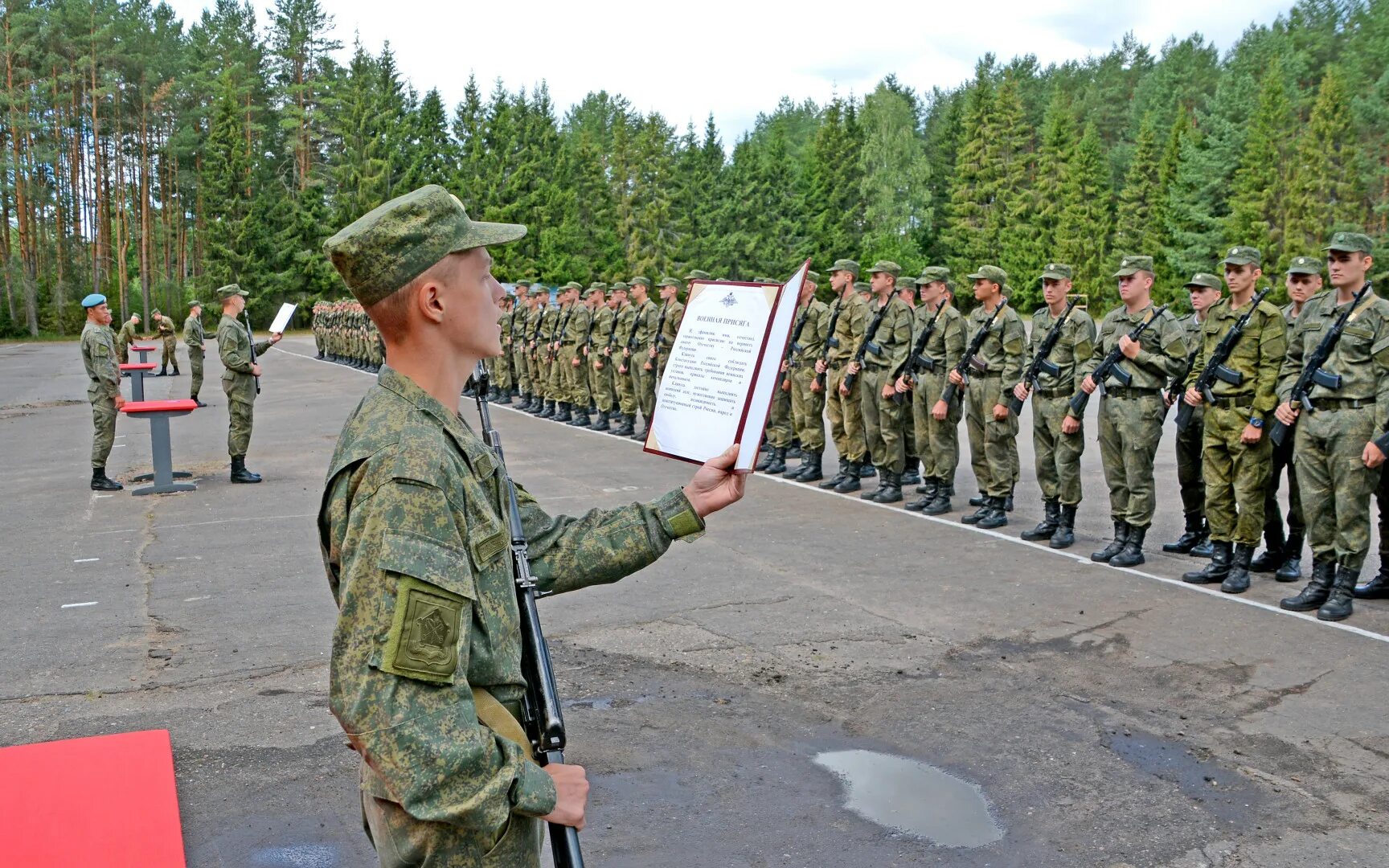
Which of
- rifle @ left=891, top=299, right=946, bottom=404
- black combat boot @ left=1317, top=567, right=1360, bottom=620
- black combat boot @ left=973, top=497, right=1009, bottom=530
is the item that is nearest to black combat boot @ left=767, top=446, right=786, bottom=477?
rifle @ left=891, top=299, right=946, bottom=404

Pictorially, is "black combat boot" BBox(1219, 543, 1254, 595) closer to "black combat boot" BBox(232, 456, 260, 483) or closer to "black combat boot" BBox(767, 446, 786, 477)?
"black combat boot" BBox(767, 446, 786, 477)

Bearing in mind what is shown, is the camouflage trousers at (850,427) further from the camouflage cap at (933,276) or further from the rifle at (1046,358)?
the rifle at (1046,358)

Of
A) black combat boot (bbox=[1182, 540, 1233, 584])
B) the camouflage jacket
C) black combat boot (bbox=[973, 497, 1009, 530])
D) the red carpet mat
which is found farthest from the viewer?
black combat boot (bbox=[973, 497, 1009, 530])

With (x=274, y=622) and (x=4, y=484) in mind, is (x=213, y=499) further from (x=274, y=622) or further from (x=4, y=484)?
(x=274, y=622)

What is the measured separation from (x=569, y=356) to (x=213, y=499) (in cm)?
852

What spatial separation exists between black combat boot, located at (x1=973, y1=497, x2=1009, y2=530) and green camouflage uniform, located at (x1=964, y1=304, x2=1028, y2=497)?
7 centimetres

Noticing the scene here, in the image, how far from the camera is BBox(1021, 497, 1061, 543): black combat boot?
9.34 metres

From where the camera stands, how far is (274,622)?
710cm

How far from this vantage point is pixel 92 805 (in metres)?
3.98

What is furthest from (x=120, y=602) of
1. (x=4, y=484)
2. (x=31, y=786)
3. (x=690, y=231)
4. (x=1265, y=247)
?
(x=690, y=231)

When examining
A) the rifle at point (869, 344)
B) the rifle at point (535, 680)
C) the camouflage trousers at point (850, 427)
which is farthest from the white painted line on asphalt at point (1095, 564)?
the rifle at point (535, 680)

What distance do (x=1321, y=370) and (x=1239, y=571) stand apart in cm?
147

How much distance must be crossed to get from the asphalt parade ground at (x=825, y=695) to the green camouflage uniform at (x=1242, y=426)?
0.49m

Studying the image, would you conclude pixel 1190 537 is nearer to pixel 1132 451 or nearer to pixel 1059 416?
pixel 1132 451
